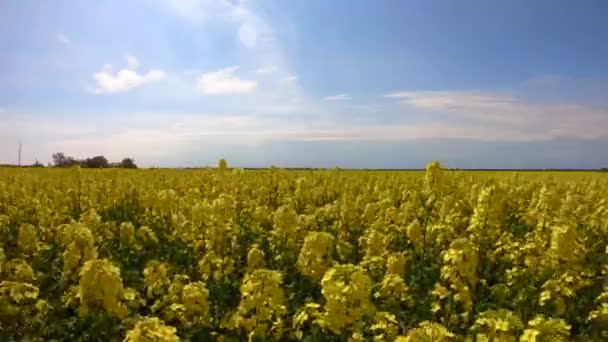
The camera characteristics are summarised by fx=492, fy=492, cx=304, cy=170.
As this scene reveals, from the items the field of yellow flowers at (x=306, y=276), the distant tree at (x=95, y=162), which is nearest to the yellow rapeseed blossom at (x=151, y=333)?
the field of yellow flowers at (x=306, y=276)

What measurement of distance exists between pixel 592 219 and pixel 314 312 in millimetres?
12110

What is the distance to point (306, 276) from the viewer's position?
877 centimetres

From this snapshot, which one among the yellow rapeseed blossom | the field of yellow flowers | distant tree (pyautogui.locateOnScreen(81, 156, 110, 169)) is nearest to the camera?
the yellow rapeseed blossom

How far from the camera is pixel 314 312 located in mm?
5512

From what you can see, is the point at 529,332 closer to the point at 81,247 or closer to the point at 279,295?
the point at 279,295

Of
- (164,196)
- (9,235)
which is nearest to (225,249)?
(164,196)

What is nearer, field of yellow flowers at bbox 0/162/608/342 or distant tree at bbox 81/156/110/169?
field of yellow flowers at bbox 0/162/608/342

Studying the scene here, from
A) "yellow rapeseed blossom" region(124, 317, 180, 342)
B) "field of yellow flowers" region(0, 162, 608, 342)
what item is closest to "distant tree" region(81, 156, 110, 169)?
"field of yellow flowers" region(0, 162, 608, 342)

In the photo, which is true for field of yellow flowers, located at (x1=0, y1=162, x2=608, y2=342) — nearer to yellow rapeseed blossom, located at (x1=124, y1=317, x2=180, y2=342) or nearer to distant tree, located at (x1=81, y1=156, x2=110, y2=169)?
yellow rapeseed blossom, located at (x1=124, y1=317, x2=180, y2=342)

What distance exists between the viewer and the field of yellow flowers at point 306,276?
5328 millimetres

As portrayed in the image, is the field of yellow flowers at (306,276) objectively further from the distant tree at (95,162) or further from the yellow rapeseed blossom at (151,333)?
the distant tree at (95,162)

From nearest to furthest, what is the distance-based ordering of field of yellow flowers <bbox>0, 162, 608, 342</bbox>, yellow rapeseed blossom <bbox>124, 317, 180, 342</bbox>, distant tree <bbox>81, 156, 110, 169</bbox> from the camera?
yellow rapeseed blossom <bbox>124, 317, 180, 342</bbox> < field of yellow flowers <bbox>0, 162, 608, 342</bbox> < distant tree <bbox>81, 156, 110, 169</bbox>

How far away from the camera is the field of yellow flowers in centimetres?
533

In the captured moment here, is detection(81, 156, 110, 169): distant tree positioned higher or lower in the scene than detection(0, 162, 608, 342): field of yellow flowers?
higher
